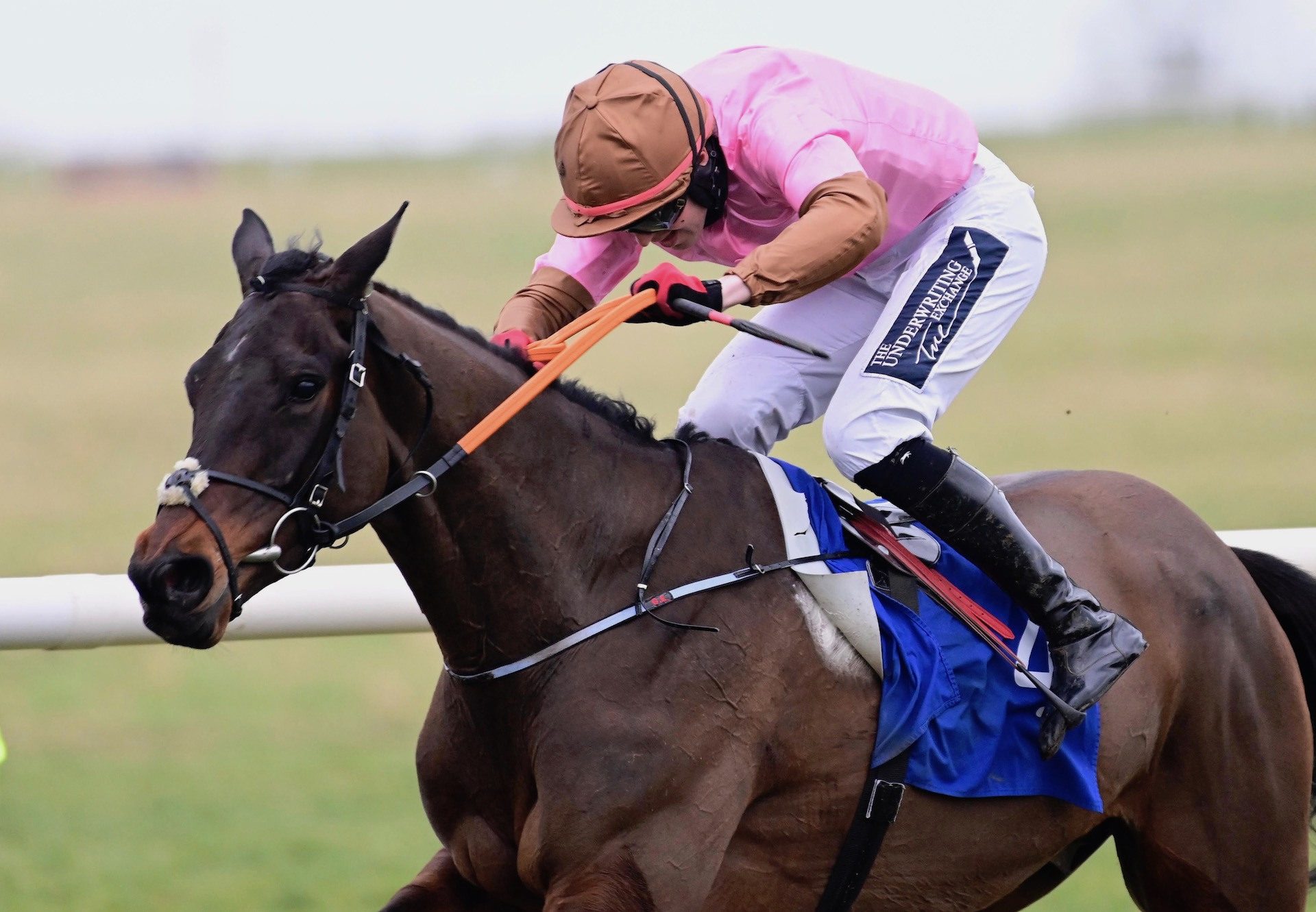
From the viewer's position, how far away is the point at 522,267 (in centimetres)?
2762

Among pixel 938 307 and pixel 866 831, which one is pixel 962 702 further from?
pixel 938 307

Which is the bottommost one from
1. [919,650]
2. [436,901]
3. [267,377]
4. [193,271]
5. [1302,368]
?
Result: [193,271]

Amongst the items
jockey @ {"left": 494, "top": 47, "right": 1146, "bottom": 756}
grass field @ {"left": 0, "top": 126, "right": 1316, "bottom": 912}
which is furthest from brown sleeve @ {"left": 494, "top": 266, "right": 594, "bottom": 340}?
grass field @ {"left": 0, "top": 126, "right": 1316, "bottom": 912}

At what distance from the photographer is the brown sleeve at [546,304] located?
348 cm

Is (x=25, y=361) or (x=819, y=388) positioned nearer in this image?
(x=819, y=388)

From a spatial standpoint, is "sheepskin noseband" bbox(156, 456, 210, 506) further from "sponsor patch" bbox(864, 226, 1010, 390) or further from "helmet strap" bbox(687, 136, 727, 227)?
"sponsor patch" bbox(864, 226, 1010, 390)

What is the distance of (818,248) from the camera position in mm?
2986

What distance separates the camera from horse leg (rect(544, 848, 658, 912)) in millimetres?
2783

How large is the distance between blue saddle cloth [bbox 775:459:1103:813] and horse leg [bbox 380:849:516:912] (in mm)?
794

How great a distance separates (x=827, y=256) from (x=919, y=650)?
0.77m

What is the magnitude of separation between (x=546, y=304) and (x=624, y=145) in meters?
0.56

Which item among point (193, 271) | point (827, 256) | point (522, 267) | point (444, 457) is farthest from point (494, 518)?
point (193, 271)

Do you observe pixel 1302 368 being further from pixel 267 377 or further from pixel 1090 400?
pixel 267 377

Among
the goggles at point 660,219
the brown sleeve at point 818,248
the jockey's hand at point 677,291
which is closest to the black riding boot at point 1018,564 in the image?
the brown sleeve at point 818,248
